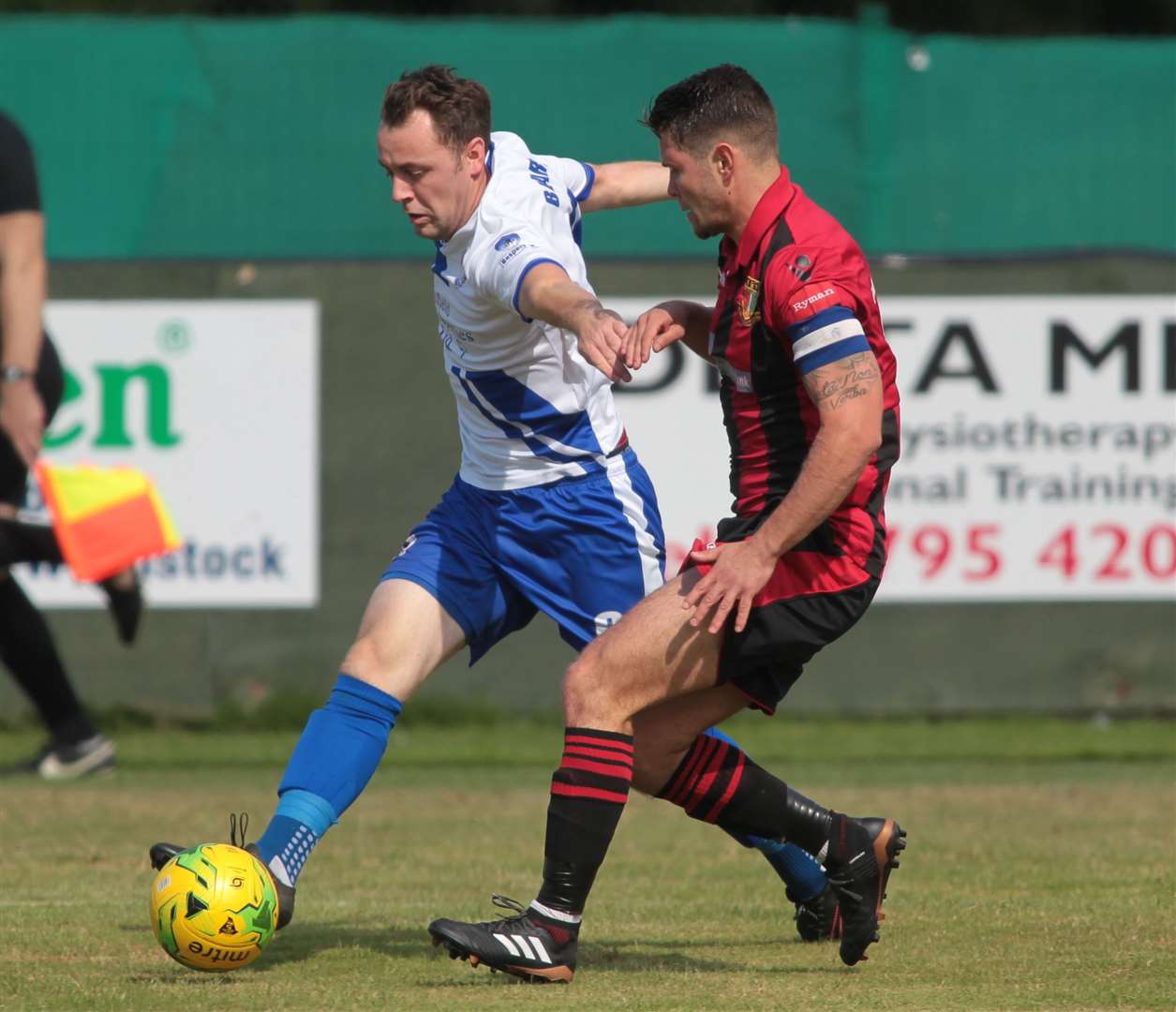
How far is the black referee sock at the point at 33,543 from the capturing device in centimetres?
937

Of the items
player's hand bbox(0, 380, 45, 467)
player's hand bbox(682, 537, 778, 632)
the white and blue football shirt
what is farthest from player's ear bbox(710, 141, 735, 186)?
player's hand bbox(0, 380, 45, 467)

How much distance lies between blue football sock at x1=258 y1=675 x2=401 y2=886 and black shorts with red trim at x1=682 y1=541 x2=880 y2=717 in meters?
1.03

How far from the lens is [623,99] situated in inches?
466

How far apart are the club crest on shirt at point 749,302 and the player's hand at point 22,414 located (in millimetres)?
4305

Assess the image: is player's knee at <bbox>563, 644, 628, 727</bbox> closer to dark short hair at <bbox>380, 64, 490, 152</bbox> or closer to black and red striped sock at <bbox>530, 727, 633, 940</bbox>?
black and red striped sock at <bbox>530, 727, 633, 940</bbox>

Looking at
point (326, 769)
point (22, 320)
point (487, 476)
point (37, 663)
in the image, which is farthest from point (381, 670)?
point (37, 663)

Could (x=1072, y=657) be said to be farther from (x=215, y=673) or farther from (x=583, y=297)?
(x=583, y=297)

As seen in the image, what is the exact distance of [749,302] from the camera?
507 cm

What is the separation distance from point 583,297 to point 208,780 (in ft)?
15.8

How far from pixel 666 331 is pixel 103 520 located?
4949 millimetres

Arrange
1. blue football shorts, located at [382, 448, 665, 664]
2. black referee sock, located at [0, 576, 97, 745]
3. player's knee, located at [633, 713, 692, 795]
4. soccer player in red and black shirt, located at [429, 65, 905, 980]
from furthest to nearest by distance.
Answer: black referee sock, located at [0, 576, 97, 745] → blue football shorts, located at [382, 448, 665, 664] → player's knee, located at [633, 713, 692, 795] → soccer player in red and black shirt, located at [429, 65, 905, 980]

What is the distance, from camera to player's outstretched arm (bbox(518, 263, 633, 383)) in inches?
193

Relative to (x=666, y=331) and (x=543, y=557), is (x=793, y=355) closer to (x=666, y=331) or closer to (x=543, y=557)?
(x=666, y=331)

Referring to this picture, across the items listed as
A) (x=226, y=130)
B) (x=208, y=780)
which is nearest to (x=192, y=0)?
(x=226, y=130)
